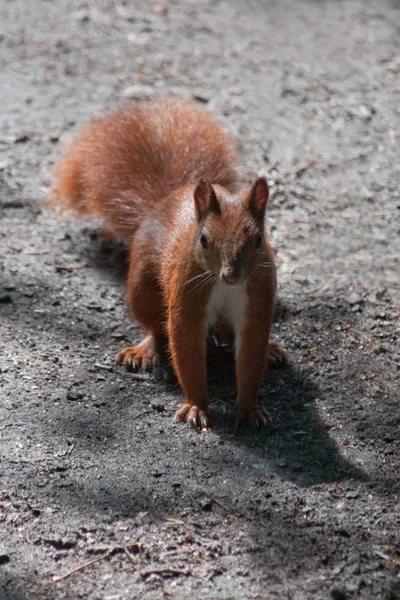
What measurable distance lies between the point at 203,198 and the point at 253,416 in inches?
36.8

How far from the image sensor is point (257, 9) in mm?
7676

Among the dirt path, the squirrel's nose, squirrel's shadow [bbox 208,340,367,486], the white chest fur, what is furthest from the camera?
the white chest fur

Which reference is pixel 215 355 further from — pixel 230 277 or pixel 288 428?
pixel 230 277

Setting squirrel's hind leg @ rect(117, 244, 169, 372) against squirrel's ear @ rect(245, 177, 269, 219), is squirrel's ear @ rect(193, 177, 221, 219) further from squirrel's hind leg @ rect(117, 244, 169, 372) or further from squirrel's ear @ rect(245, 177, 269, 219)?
squirrel's hind leg @ rect(117, 244, 169, 372)

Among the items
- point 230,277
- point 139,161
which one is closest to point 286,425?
point 230,277

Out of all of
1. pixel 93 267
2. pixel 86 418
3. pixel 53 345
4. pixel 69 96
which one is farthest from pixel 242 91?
pixel 86 418

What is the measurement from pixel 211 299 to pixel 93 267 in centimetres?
151

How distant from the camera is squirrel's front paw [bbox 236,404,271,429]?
3479mm

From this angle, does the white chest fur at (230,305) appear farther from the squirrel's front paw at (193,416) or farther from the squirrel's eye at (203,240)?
the squirrel's front paw at (193,416)

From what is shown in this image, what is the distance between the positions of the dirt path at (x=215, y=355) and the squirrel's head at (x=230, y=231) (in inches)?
29.1

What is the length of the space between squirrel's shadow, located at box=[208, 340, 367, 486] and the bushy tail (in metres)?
0.90

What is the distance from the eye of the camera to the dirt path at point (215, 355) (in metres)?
2.77

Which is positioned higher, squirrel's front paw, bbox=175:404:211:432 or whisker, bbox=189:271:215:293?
whisker, bbox=189:271:215:293

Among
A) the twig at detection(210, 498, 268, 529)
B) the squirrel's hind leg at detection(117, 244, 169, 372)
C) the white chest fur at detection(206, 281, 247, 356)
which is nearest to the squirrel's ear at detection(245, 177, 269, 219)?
the white chest fur at detection(206, 281, 247, 356)
